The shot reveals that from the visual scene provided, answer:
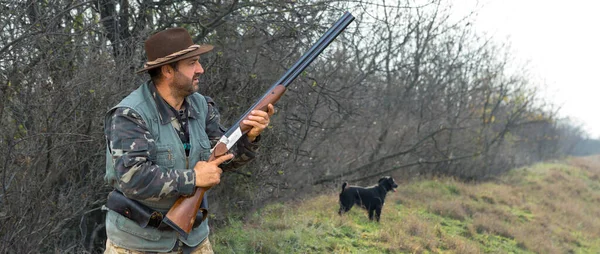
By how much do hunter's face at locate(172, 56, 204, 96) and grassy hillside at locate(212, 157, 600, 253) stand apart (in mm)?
3793

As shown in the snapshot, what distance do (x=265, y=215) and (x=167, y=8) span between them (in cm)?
340

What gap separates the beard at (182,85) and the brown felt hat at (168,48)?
106mm

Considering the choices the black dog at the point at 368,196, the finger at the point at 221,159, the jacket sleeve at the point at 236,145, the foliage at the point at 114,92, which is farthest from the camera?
the black dog at the point at 368,196

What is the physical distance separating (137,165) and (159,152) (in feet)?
0.76

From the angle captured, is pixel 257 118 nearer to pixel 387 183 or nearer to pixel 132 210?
pixel 132 210

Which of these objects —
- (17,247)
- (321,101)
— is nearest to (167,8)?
(321,101)

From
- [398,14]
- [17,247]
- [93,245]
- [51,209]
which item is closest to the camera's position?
[17,247]

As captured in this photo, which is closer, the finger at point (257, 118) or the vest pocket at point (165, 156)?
the vest pocket at point (165, 156)

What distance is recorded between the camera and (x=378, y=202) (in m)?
8.76

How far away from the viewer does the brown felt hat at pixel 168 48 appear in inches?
114

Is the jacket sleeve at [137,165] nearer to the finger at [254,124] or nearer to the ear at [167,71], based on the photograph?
the ear at [167,71]

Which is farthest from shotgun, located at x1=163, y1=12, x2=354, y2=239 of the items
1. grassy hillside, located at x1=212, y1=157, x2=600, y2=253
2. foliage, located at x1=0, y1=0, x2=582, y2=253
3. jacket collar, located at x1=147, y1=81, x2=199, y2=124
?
grassy hillside, located at x1=212, y1=157, x2=600, y2=253

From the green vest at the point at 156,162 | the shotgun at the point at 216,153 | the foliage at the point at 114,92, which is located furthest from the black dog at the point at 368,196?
the green vest at the point at 156,162

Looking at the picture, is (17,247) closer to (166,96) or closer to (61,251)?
(61,251)
